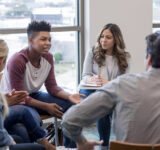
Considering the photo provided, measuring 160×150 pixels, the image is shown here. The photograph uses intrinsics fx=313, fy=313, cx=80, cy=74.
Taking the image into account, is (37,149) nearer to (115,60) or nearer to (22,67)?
(22,67)

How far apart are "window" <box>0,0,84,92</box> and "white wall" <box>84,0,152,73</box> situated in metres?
0.17

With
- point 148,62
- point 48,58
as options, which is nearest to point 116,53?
point 48,58

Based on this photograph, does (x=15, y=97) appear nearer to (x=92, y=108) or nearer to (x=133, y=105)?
(x=92, y=108)

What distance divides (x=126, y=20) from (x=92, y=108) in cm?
272

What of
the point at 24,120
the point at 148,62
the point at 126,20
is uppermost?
the point at 126,20

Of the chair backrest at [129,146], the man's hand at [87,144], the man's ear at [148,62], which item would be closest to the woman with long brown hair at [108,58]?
the man's hand at [87,144]

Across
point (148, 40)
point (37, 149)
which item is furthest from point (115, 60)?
point (148, 40)

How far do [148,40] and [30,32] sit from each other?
1.70m

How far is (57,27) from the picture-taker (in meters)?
3.81

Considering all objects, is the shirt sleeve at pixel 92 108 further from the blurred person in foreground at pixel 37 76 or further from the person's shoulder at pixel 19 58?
the person's shoulder at pixel 19 58

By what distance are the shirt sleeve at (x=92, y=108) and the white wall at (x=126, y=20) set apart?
8.03 ft

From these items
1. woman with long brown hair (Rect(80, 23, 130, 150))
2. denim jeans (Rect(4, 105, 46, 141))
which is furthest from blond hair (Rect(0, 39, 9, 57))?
woman with long brown hair (Rect(80, 23, 130, 150))

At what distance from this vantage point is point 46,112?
109 inches

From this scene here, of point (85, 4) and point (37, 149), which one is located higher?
point (85, 4)
